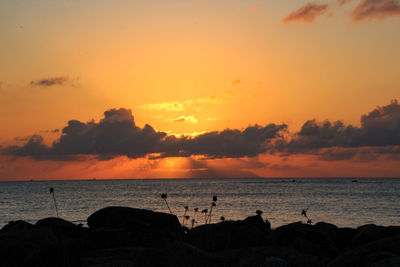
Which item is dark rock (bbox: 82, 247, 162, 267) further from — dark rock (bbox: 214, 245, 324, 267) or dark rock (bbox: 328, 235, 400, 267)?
dark rock (bbox: 328, 235, 400, 267)

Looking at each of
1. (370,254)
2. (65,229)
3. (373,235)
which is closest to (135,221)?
(65,229)

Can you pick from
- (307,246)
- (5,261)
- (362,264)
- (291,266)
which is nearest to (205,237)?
(307,246)

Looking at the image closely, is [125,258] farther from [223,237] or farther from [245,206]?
[245,206]

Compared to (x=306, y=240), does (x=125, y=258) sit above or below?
above

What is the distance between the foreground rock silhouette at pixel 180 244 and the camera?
8.45 m

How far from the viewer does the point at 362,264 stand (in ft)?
29.3

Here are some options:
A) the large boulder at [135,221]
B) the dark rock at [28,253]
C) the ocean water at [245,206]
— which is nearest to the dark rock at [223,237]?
the large boulder at [135,221]

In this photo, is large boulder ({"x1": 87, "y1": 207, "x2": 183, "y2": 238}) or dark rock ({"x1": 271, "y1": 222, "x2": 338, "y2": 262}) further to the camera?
large boulder ({"x1": 87, "y1": 207, "x2": 183, "y2": 238})

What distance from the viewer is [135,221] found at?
14.0m

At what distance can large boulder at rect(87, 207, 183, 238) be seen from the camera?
1392cm

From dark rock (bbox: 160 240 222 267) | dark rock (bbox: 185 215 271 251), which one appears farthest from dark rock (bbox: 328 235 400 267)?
dark rock (bbox: 185 215 271 251)

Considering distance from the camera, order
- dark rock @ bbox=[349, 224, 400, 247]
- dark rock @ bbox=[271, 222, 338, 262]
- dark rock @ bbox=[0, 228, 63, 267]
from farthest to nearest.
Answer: dark rock @ bbox=[349, 224, 400, 247]
dark rock @ bbox=[271, 222, 338, 262]
dark rock @ bbox=[0, 228, 63, 267]

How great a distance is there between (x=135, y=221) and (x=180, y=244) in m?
5.21

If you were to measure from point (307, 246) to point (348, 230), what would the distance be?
3934mm
